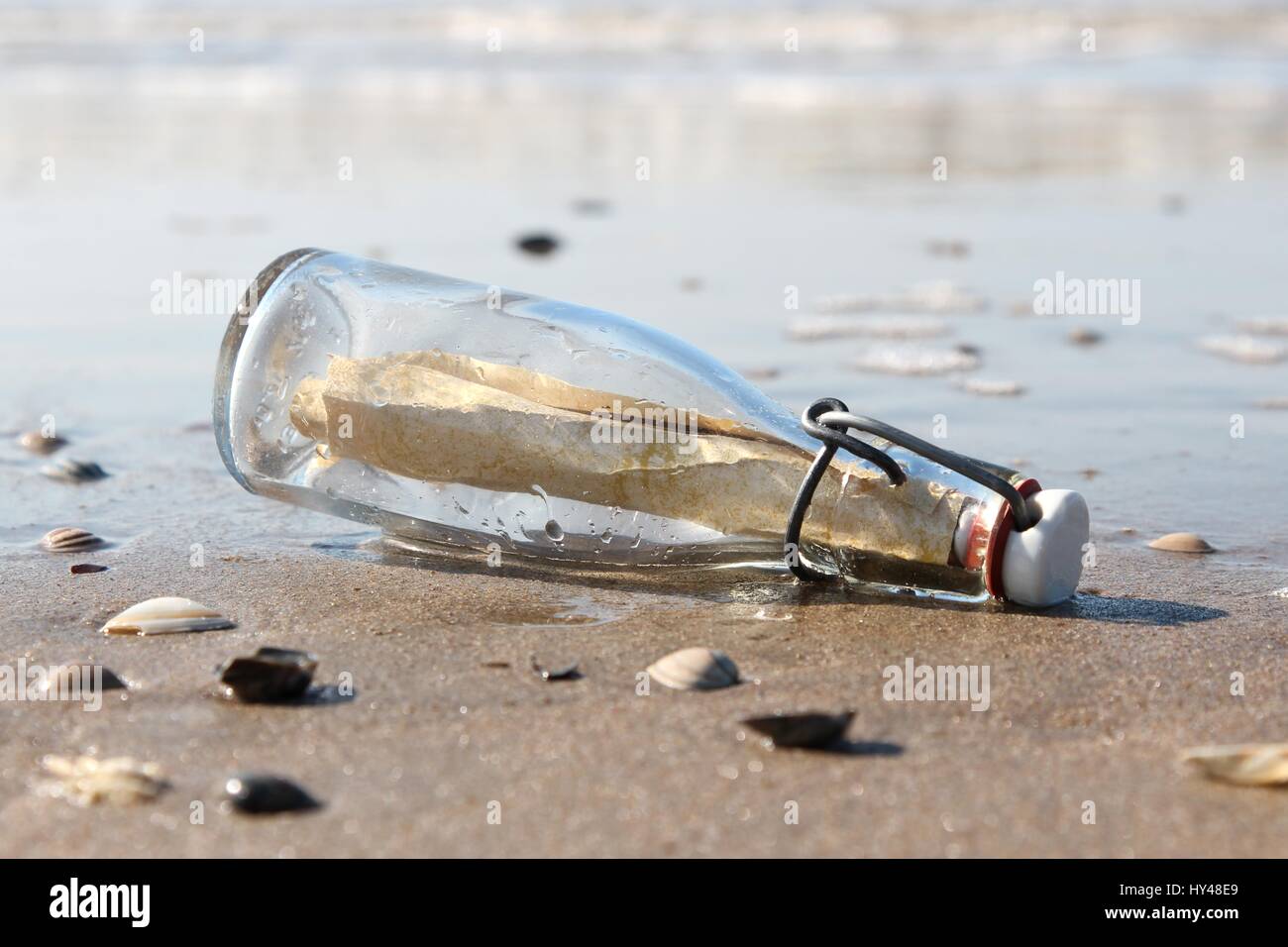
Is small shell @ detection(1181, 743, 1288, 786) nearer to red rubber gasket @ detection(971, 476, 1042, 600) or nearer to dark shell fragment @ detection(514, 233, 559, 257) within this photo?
red rubber gasket @ detection(971, 476, 1042, 600)

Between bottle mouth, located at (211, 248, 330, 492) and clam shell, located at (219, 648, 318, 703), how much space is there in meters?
0.79

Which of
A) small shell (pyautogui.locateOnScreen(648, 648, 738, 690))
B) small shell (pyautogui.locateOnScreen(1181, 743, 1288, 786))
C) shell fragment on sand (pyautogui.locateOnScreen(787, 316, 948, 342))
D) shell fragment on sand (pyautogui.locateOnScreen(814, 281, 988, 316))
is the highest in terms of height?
shell fragment on sand (pyautogui.locateOnScreen(814, 281, 988, 316))

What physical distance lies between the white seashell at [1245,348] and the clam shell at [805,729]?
300cm

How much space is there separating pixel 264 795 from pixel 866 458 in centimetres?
101

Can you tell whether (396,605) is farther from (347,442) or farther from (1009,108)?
(1009,108)

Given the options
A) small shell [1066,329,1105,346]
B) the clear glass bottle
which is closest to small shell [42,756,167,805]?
the clear glass bottle

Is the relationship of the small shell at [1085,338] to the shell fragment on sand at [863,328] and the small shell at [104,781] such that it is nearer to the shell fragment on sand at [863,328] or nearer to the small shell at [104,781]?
the shell fragment on sand at [863,328]

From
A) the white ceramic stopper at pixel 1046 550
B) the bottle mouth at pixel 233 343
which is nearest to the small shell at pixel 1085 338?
the white ceramic stopper at pixel 1046 550

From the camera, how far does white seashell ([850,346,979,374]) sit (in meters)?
4.12

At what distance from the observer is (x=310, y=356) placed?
8.35 feet

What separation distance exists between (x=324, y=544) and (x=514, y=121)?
8280mm

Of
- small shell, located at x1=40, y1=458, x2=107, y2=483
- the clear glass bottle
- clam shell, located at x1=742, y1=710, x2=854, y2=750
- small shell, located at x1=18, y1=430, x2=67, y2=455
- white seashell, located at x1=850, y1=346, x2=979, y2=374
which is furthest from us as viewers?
white seashell, located at x1=850, y1=346, x2=979, y2=374

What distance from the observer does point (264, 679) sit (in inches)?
73.4

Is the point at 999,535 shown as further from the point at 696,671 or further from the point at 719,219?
the point at 719,219
